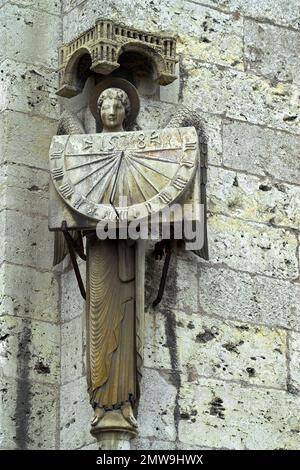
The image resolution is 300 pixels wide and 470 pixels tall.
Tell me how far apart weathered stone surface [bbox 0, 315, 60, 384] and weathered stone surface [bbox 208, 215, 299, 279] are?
87 centimetres

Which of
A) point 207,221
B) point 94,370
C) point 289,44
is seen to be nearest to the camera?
point 94,370

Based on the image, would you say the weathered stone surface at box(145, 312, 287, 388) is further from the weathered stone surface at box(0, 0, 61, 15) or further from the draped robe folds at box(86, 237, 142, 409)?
the weathered stone surface at box(0, 0, 61, 15)

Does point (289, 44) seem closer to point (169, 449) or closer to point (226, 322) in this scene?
point (226, 322)

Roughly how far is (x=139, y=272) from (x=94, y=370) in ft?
1.65

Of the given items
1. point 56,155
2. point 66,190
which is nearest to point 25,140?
point 56,155

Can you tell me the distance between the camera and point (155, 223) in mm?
8773

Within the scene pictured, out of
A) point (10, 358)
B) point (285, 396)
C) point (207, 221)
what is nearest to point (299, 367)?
point (285, 396)

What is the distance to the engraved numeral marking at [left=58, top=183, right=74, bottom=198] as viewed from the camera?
8.88 meters

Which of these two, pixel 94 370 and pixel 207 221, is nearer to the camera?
pixel 94 370

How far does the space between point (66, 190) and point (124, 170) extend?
0.28m

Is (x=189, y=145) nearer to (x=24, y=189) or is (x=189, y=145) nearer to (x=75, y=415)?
(x=24, y=189)

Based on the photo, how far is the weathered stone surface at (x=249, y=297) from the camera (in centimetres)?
923

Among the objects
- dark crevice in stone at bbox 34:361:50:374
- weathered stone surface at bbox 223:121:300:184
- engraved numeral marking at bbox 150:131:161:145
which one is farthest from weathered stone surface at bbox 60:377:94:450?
weathered stone surface at bbox 223:121:300:184

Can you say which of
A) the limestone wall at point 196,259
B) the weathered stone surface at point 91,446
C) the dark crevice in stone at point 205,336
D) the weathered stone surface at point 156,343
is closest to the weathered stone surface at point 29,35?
the limestone wall at point 196,259
